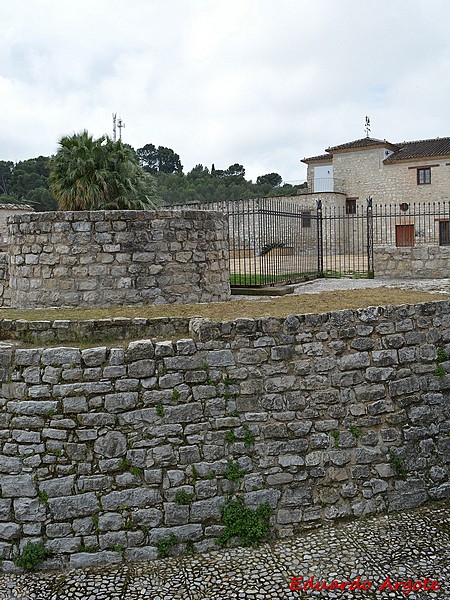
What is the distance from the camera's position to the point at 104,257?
9.34 metres

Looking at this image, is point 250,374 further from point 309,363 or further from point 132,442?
point 132,442

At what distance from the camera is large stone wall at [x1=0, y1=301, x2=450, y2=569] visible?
5.73 metres

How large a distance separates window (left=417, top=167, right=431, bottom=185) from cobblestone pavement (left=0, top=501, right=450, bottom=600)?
102 feet

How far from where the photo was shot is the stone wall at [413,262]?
13.8 meters

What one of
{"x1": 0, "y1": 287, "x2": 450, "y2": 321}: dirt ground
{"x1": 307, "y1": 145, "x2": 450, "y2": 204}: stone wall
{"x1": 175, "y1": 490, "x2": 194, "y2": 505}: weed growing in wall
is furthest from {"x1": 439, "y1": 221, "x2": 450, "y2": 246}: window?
{"x1": 175, "y1": 490, "x2": 194, "y2": 505}: weed growing in wall

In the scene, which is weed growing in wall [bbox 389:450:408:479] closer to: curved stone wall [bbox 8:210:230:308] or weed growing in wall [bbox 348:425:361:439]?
weed growing in wall [bbox 348:425:361:439]

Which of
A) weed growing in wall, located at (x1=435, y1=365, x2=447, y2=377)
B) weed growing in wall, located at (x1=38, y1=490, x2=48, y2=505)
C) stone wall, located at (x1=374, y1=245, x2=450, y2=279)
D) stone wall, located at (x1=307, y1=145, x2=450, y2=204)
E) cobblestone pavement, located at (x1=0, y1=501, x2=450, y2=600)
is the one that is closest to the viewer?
cobblestone pavement, located at (x1=0, y1=501, x2=450, y2=600)

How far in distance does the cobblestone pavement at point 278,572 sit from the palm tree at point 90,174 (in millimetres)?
8687

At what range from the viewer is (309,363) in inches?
248

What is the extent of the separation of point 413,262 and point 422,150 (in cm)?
2330

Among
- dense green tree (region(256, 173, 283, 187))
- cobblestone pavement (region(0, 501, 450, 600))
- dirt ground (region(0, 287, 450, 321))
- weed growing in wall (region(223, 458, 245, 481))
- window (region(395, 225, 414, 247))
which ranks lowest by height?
cobblestone pavement (region(0, 501, 450, 600))

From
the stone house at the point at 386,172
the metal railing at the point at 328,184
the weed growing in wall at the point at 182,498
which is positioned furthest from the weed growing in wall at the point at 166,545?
the metal railing at the point at 328,184

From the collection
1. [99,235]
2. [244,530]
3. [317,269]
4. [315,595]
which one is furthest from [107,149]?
[315,595]

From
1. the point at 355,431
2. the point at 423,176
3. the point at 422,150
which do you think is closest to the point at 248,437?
the point at 355,431
